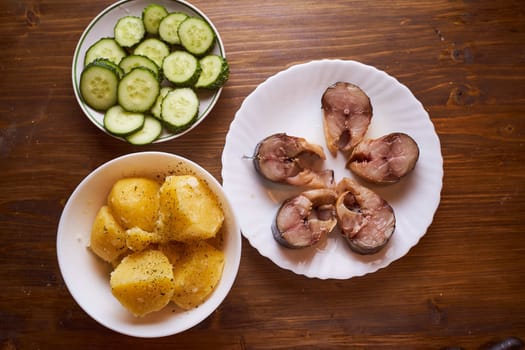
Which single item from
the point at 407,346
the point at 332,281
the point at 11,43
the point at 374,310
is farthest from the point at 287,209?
the point at 11,43

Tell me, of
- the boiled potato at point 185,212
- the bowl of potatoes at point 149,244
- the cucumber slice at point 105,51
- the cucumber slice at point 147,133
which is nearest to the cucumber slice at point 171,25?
the cucumber slice at point 105,51

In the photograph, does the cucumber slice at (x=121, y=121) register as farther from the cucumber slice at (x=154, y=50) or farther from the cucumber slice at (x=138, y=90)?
the cucumber slice at (x=154, y=50)

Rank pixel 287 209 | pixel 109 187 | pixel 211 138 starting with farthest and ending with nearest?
1. pixel 211 138
2. pixel 287 209
3. pixel 109 187

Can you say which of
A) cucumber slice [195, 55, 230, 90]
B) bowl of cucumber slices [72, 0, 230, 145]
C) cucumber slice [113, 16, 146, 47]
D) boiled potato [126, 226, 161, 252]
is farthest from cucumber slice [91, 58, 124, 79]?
boiled potato [126, 226, 161, 252]

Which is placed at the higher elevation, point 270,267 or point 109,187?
point 109,187

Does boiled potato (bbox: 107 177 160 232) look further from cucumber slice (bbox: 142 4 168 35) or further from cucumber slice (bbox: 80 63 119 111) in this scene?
cucumber slice (bbox: 142 4 168 35)

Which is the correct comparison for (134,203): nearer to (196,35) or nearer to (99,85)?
(99,85)

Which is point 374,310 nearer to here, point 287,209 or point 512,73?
point 287,209
